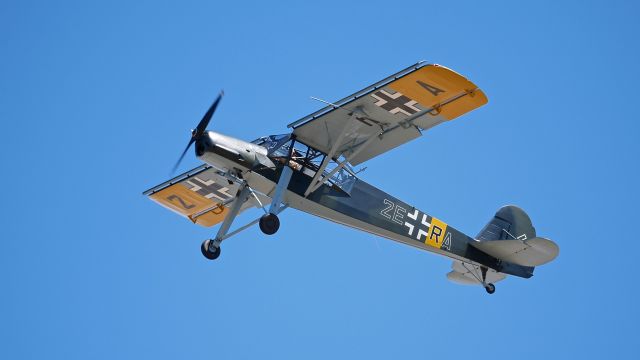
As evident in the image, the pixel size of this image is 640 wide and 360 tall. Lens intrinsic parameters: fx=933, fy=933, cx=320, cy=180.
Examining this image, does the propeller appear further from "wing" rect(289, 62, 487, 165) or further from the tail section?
the tail section

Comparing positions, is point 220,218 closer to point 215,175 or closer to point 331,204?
point 215,175

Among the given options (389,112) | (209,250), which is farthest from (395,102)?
(209,250)

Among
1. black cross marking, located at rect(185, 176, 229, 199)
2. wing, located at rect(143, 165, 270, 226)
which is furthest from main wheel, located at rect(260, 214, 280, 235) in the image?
black cross marking, located at rect(185, 176, 229, 199)

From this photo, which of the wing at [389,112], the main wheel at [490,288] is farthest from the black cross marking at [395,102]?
the main wheel at [490,288]

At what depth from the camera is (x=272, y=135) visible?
1562 centimetres

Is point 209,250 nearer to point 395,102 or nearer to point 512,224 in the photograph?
point 395,102

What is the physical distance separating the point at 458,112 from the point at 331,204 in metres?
2.71

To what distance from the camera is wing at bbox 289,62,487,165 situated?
47.3 feet

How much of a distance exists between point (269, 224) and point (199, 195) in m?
3.65

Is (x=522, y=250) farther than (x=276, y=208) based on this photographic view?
Yes

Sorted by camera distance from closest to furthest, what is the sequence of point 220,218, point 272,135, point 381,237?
point 272,135 → point 381,237 → point 220,218

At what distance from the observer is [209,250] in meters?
15.9

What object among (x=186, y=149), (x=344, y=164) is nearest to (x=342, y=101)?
(x=344, y=164)

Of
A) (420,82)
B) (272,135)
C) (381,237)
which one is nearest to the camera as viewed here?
(420,82)
